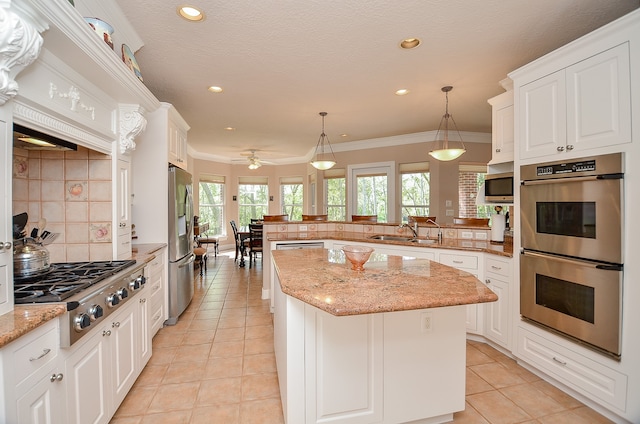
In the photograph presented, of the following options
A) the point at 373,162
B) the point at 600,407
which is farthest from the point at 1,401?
the point at 373,162

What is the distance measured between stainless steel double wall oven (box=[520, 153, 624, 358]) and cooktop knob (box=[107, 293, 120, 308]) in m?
2.80

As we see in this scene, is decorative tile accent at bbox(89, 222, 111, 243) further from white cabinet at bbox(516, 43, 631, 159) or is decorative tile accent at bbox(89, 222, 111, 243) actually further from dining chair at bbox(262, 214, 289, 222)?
white cabinet at bbox(516, 43, 631, 159)

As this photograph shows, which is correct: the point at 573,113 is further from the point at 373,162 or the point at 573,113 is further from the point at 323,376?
the point at 373,162

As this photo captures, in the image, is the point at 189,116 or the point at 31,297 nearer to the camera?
the point at 31,297

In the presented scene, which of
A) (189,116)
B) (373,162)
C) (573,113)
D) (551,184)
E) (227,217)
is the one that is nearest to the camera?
(573,113)

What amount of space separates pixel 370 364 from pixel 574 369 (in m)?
1.47

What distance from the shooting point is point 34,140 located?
1.60 metres

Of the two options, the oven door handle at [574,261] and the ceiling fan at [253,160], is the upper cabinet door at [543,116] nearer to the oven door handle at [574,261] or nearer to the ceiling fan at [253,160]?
the oven door handle at [574,261]

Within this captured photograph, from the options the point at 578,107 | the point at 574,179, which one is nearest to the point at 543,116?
the point at 578,107

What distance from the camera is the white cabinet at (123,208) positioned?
220 centimetres

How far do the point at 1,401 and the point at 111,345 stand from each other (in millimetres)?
735

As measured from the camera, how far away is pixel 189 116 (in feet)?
14.6

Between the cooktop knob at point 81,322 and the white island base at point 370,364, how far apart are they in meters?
0.92

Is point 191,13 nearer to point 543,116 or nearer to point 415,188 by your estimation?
point 543,116
